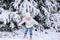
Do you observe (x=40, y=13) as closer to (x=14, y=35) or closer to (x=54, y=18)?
(x=54, y=18)

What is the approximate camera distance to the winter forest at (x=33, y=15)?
6660 millimetres

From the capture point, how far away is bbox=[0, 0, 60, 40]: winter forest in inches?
262

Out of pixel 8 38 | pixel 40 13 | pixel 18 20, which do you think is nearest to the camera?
pixel 8 38

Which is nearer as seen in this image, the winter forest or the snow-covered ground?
the snow-covered ground

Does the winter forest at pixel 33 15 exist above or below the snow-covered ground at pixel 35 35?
above

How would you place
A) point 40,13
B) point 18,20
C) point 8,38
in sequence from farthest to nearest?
point 40,13
point 18,20
point 8,38

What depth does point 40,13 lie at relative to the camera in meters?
7.13

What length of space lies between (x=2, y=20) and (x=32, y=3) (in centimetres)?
132

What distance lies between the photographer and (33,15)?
6.99 m

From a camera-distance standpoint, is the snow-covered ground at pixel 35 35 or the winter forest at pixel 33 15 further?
the winter forest at pixel 33 15

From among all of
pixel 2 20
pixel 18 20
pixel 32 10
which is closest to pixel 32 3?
pixel 32 10

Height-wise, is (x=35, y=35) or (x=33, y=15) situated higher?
(x=33, y=15)

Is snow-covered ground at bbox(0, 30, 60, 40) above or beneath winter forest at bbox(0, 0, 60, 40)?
beneath

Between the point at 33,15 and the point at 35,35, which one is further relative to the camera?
the point at 33,15
